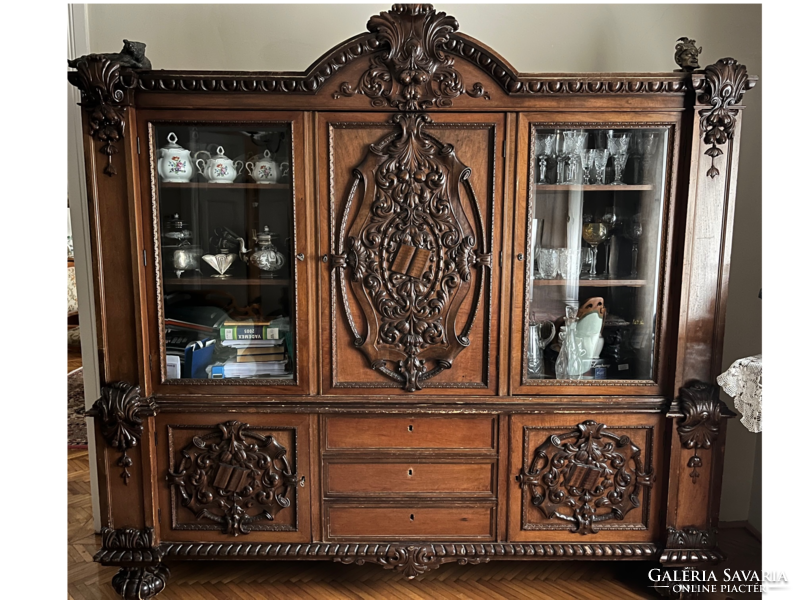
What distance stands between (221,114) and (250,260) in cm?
52

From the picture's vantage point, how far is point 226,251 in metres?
1.97

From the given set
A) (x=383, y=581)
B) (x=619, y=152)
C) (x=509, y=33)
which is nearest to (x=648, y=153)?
(x=619, y=152)

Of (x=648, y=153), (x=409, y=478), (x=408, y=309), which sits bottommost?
(x=409, y=478)

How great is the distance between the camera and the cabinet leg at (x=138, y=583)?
6.32ft

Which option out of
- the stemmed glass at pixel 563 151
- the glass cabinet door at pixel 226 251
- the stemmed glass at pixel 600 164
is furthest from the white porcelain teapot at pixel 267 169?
the stemmed glass at pixel 600 164

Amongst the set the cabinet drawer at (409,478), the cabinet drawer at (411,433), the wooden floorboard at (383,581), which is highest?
the cabinet drawer at (411,433)

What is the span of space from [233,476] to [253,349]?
0.46 metres

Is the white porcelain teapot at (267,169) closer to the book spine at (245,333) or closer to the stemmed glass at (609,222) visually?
the book spine at (245,333)

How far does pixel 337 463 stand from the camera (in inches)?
75.9

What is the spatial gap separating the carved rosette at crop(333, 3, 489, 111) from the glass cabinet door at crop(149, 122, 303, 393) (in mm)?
338

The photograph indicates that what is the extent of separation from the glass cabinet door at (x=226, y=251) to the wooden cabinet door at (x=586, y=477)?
91 centimetres

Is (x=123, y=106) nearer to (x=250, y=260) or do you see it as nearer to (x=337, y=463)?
(x=250, y=260)

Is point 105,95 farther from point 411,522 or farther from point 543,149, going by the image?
point 411,522

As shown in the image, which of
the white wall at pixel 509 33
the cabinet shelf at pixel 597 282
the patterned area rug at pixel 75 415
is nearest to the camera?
the cabinet shelf at pixel 597 282
